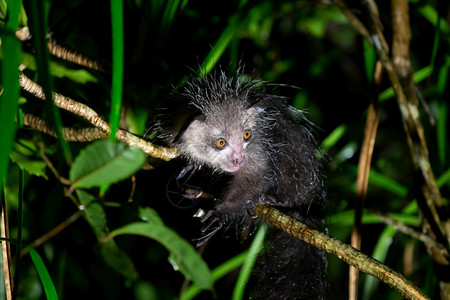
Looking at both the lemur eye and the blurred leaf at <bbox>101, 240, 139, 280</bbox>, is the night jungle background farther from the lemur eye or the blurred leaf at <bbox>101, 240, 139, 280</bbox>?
the lemur eye

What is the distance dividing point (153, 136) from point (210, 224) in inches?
18.1

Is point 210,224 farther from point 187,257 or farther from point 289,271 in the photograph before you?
point 187,257

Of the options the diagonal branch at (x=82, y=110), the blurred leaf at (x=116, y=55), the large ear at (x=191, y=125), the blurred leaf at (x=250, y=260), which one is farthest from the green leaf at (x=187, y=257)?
the blurred leaf at (x=250, y=260)

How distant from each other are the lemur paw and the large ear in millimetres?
300

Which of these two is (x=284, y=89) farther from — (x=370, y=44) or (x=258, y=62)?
(x=370, y=44)

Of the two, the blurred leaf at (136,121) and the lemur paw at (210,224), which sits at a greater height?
the blurred leaf at (136,121)

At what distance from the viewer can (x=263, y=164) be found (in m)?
1.88

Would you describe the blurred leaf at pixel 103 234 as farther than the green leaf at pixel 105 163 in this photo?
Yes

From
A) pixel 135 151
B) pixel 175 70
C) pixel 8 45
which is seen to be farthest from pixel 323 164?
pixel 8 45

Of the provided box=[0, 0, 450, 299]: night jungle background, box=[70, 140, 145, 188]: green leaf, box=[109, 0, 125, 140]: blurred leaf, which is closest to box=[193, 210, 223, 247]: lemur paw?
box=[0, 0, 450, 299]: night jungle background

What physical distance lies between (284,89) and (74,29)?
126 cm

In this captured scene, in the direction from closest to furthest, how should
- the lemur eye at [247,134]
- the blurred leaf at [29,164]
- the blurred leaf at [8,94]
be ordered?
the blurred leaf at [8,94], the blurred leaf at [29,164], the lemur eye at [247,134]

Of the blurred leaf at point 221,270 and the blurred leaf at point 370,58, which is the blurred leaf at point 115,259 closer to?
the blurred leaf at point 221,270

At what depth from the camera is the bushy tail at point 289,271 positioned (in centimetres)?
181
